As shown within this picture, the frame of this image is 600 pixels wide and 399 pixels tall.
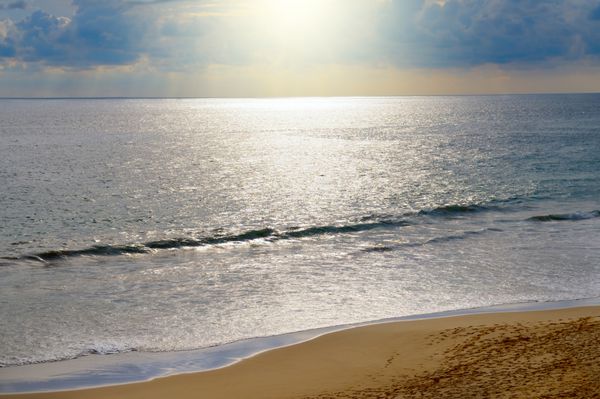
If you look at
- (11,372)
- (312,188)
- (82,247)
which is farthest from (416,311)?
(312,188)

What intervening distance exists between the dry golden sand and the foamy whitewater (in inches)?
87.4

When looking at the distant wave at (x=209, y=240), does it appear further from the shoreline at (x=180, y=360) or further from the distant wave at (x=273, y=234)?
the shoreline at (x=180, y=360)

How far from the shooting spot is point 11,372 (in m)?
14.3

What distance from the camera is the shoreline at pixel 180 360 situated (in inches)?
528

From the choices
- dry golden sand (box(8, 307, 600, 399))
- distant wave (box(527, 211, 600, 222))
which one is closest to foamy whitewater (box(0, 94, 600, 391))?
distant wave (box(527, 211, 600, 222))

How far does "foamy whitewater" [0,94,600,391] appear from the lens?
18219mm

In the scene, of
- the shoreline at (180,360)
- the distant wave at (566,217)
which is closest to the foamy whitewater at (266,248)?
the distant wave at (566,217)

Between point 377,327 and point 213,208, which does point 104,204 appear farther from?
point 377,327

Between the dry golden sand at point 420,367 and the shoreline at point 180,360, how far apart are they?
26 cm

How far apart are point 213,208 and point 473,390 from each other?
28.4 m

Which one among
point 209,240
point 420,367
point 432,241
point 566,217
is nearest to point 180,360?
point 420,367

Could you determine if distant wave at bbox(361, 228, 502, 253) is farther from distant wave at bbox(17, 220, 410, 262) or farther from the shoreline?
the shoreline

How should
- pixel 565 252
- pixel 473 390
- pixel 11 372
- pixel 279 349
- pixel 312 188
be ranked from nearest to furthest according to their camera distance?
1. pixel 473 390
2. pixel 11 372
3. pixel 279 349
4. pixel 565 252
5. pixel 312 188

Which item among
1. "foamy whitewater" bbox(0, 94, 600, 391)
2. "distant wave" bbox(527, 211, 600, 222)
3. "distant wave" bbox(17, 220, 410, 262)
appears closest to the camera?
"foamy whitewater" bbox(0, 94, 600, 391)
